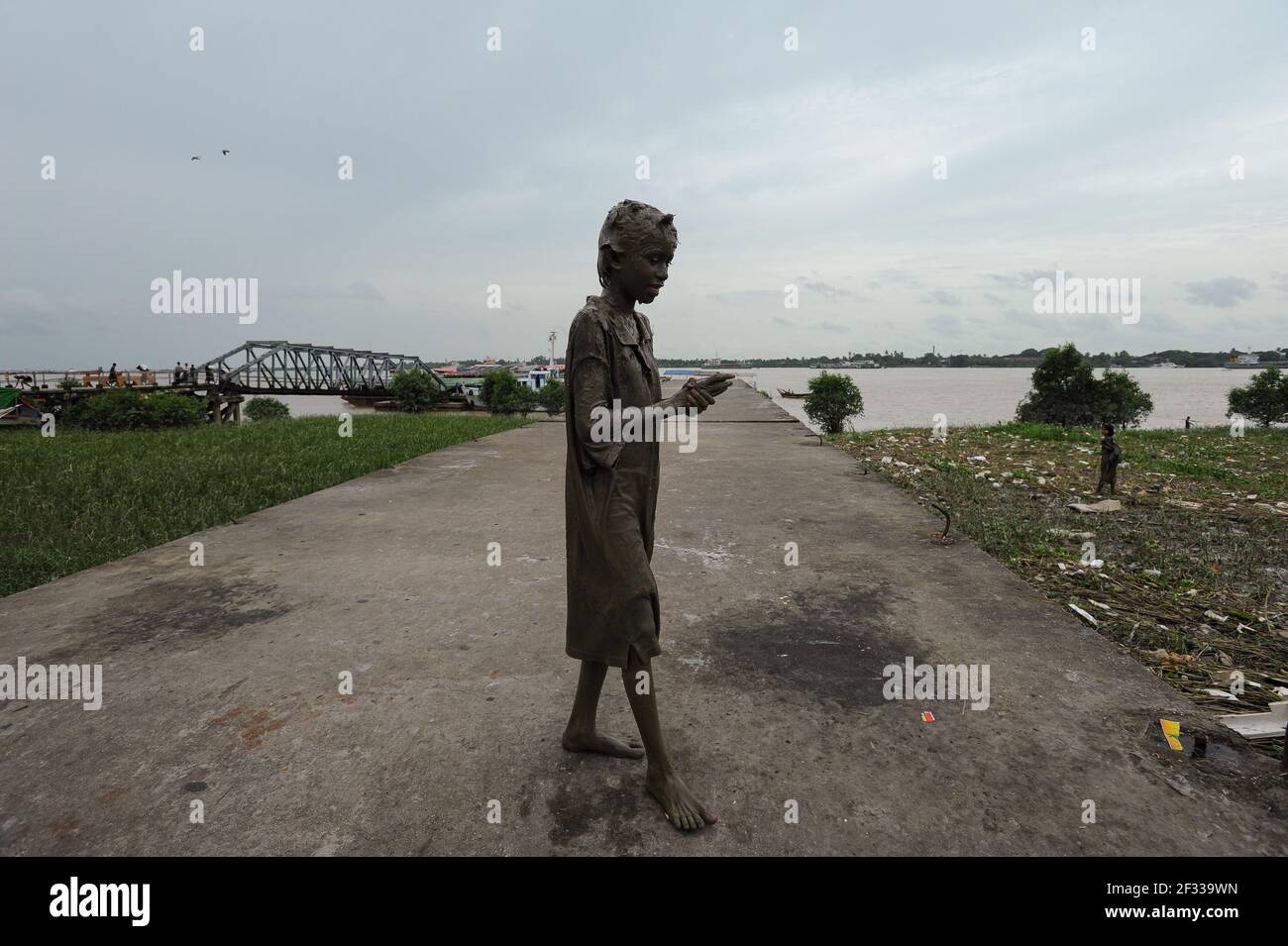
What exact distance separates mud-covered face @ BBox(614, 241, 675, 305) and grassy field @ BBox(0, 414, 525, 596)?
175 inches

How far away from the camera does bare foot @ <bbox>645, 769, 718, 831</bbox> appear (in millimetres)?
1825

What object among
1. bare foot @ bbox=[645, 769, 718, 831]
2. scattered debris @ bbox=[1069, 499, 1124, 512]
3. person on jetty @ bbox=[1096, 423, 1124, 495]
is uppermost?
person on jetty @ bbox=[1096, 423, 1124, 495]

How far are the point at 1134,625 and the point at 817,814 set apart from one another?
2.50 meters

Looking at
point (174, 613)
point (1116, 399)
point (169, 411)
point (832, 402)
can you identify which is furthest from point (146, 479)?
point (1116, 399)

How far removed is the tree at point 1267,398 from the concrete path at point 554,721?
20.5 m

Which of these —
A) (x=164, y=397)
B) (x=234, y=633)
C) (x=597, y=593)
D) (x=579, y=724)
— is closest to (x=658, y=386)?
(x=597, y=593)

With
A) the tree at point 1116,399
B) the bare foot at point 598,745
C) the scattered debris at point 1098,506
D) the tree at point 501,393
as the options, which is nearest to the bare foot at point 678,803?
the bare foot at point 598,745

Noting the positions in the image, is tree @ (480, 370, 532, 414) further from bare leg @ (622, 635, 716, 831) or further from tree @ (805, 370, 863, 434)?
bare leg @ (622, 635, 716, 831)

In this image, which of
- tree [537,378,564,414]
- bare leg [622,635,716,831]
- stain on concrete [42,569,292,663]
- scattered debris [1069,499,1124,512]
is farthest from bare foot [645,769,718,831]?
tree [537,378,564,414]

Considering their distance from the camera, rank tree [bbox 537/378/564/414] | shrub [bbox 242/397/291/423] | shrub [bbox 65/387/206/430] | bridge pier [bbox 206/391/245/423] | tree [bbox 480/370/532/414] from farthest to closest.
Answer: tree [bbox 480/370/532/414]
tree [bbox 537/378/564/414]
shrub [bbox 242/397/291/423]
bridge pier [bbox 206/391/245/423]
shrub [bbox 65/387/206/430]

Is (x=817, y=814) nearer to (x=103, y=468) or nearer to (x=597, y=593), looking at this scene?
(x=597, y=593)

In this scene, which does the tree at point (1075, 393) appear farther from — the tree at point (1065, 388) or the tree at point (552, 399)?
the tree at point (552, 399)

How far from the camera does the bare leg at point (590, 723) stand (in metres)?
2.19

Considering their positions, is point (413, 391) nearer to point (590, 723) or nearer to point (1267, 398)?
point (590, 723)
